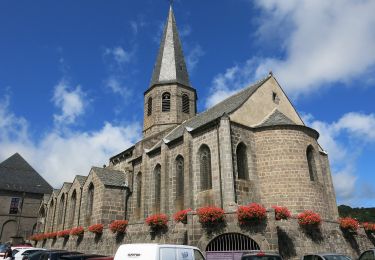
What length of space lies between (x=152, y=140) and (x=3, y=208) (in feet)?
82.3

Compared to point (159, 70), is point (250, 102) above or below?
below

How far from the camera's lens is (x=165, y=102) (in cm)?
3425

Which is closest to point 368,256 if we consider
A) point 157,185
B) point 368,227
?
point 368,227

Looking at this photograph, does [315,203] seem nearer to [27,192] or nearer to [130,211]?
[130,211]

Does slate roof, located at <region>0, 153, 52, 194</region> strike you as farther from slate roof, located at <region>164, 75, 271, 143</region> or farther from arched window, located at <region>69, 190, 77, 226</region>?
slate roof, located at <region>164, 75, 271, 143</region>

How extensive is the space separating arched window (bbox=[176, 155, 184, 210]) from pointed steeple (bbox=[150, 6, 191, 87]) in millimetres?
13116

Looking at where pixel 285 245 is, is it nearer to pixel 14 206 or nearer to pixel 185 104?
pixel 185 104

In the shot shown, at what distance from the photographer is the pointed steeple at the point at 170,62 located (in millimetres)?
35219

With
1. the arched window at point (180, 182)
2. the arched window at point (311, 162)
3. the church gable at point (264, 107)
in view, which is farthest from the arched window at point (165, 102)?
the arched window at point (311, 162)

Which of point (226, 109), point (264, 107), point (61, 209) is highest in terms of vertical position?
point (264, 107)

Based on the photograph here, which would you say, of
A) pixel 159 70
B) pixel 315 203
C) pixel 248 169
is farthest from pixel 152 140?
pixel 315 203

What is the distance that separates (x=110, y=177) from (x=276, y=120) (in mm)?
14643

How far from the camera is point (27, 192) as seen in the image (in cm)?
4416

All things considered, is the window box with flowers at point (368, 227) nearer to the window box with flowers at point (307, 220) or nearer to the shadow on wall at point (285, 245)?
the window box with flowers at point (307, 220)
